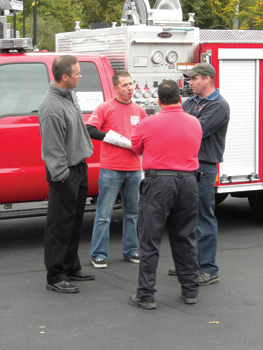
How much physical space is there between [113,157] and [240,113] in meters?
2.11

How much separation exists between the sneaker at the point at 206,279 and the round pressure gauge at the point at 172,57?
274cm

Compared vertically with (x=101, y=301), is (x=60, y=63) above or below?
above

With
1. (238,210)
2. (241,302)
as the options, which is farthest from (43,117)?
(238,210)

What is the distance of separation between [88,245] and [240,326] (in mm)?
2945

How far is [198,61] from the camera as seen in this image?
8.11 m

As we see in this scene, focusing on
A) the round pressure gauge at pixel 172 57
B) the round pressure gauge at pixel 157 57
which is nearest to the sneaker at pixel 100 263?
the round pressure gauge at pixel 157 57

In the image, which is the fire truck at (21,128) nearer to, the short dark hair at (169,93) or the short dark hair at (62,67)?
the short dark hair at (62,67)

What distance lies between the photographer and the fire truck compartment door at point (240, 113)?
316 inches

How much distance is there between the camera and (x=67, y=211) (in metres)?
5.95

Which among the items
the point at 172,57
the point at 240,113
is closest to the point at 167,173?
the point at 172,57

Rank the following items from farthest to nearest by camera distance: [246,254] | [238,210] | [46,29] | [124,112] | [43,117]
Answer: [46,29]
[238,210]
[246,254]
[124,112]
[43,117]

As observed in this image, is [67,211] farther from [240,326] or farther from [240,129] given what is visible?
[240,129]

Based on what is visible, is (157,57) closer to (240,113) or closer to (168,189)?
(240,113)

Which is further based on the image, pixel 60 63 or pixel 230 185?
pixel 230 185
